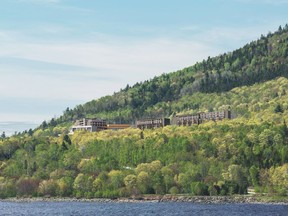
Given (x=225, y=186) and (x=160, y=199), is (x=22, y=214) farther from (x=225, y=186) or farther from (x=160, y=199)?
(x=225, y=186)

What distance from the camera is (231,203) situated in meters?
174

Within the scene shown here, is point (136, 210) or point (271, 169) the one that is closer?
point (136, 210)

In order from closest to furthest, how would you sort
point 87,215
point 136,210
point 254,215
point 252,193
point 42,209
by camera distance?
point 254,215 < point 87,215 < point 136,210 < point 42,209 < point 252,193

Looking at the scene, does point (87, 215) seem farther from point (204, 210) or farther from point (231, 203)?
point (231, 203)

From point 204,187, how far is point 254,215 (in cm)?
5895

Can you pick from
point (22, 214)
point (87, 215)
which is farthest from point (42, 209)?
point (87, 215)

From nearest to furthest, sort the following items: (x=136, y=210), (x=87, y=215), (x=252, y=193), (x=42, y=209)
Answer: (x=87, y=215) → (x=136, y=210) → (x=42, y=209) → (x=252, y=193)

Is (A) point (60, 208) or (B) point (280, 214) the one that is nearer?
(B) point (280, 214)

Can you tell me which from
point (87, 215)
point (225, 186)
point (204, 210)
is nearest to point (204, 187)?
point (225, 186)

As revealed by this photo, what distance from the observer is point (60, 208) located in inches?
6772

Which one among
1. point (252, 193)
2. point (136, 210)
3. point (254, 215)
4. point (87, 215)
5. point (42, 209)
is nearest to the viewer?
point (254, 215)

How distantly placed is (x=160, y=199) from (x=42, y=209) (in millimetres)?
38323

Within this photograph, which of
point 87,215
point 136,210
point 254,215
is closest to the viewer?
point 254,215

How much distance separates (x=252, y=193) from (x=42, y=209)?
58.2 metres
